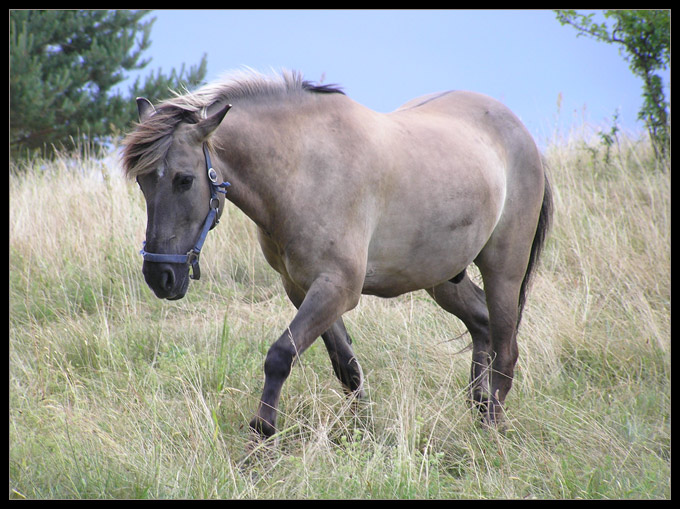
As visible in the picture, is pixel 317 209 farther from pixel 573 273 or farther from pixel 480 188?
pixel 573 273

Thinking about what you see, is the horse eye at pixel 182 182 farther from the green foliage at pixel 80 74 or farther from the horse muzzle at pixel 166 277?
the green foliage at pixel 80 74

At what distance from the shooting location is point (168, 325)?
594 centimetres

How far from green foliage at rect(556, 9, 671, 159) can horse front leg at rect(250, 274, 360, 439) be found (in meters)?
7.58

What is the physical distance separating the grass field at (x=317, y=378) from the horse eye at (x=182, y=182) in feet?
3.79

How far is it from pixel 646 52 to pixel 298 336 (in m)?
8.45

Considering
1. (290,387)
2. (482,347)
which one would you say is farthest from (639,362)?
(290,387)

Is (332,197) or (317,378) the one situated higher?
(332,197)

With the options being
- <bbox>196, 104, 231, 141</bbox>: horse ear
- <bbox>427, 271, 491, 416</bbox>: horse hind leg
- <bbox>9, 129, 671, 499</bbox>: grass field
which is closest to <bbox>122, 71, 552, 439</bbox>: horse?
<bbox>196, 104, 231, 141</bbox>: horse ear

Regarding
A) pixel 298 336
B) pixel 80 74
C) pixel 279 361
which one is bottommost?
pixel 279 361

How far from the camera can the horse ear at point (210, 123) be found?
3.17 meters

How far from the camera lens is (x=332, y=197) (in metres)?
3.54

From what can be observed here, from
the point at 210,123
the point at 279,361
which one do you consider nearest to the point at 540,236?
the point at 279,361

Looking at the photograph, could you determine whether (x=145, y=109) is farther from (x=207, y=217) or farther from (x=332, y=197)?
(x=332, y=197)

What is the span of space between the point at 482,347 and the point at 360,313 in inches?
52.7
